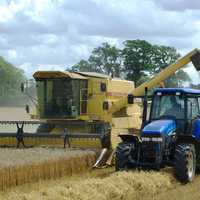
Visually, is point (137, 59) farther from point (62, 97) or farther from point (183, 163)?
point (183, 163)

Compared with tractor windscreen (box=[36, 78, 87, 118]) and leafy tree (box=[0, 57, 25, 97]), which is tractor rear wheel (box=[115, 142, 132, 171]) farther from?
leafy tree (box=[0, 57, 25, 97])

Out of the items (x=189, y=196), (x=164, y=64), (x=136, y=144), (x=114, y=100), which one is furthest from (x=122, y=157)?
(x=164, y=64)

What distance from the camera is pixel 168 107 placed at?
13141mm

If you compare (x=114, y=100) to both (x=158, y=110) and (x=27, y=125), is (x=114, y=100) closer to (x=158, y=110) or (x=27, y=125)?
(x=27, y=125)

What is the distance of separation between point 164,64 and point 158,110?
38850 millimetres

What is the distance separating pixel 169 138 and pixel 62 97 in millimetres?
7749

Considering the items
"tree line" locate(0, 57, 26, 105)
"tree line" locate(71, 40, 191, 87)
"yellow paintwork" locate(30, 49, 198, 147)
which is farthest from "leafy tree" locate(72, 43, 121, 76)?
"yellow paintwork" locate(30, 49, 198, 147)

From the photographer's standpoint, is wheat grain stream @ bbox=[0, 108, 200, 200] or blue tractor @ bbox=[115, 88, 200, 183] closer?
wheat grain stream @ bbox=[0, 108, 200, 200]

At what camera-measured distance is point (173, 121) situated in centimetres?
1285

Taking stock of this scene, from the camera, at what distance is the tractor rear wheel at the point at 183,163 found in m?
11.9

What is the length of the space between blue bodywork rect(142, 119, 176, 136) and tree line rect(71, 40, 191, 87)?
2981 cm

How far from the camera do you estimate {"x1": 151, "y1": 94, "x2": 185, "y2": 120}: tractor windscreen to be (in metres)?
13.0

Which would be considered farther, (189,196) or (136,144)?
(136,144)

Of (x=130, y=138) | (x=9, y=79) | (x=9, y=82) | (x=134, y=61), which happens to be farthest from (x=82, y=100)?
(x=9, y=79)
